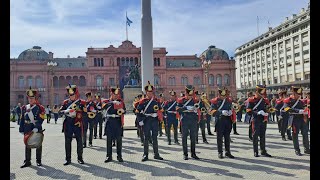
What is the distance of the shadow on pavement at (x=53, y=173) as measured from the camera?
277 inches

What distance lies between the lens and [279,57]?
A: 242 ft

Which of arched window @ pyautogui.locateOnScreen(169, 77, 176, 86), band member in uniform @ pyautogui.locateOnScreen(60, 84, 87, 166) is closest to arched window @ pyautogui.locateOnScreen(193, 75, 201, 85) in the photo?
arched window @ pyautogui.locateOnScreen(169, 77, 176, 86)

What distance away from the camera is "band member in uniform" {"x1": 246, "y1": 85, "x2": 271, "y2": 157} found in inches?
360

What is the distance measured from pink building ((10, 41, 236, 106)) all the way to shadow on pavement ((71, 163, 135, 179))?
60275mm

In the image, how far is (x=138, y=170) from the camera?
24.6ft

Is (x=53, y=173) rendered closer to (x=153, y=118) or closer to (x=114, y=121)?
(x=114, y=121)

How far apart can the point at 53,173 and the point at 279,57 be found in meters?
73.8

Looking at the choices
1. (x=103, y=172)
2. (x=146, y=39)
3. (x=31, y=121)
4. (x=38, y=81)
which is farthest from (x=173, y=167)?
(x=38, y=81)

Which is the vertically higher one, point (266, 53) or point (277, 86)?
point (266, 53)

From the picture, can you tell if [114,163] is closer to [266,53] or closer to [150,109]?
[150,109]
